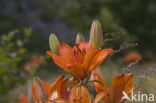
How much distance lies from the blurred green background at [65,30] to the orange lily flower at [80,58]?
0.41ft

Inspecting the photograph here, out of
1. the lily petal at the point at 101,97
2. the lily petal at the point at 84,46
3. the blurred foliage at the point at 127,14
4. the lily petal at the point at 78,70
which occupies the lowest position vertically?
the lily petal at the point at 101,97

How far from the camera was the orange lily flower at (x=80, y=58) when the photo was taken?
0.69 m

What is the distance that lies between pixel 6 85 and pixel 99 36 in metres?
1.57

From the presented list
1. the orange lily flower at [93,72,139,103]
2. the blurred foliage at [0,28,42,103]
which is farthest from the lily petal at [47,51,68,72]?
the blurred foliage at [0,28,42,103]

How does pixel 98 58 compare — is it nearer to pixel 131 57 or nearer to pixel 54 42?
pixel 54 42

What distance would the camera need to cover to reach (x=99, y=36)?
2.63 ft

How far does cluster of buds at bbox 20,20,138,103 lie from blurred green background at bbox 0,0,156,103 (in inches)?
4.0

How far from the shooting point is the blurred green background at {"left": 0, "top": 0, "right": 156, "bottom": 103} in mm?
1945

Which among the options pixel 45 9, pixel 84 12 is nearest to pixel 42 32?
pixel 45 9

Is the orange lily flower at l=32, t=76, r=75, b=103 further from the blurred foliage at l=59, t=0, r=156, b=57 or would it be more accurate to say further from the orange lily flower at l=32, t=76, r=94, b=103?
the blurred foliage at l=59, t=0, r=156, b=57

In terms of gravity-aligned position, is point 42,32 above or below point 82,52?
above

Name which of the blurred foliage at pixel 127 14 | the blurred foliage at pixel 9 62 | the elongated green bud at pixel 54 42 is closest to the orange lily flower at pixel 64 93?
the elongated green bud at pixel 54 42

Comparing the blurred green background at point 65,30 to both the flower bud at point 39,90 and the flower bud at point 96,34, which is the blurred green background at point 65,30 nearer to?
the flower bud at point 96,34

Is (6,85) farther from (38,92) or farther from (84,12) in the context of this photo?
(84,12)
